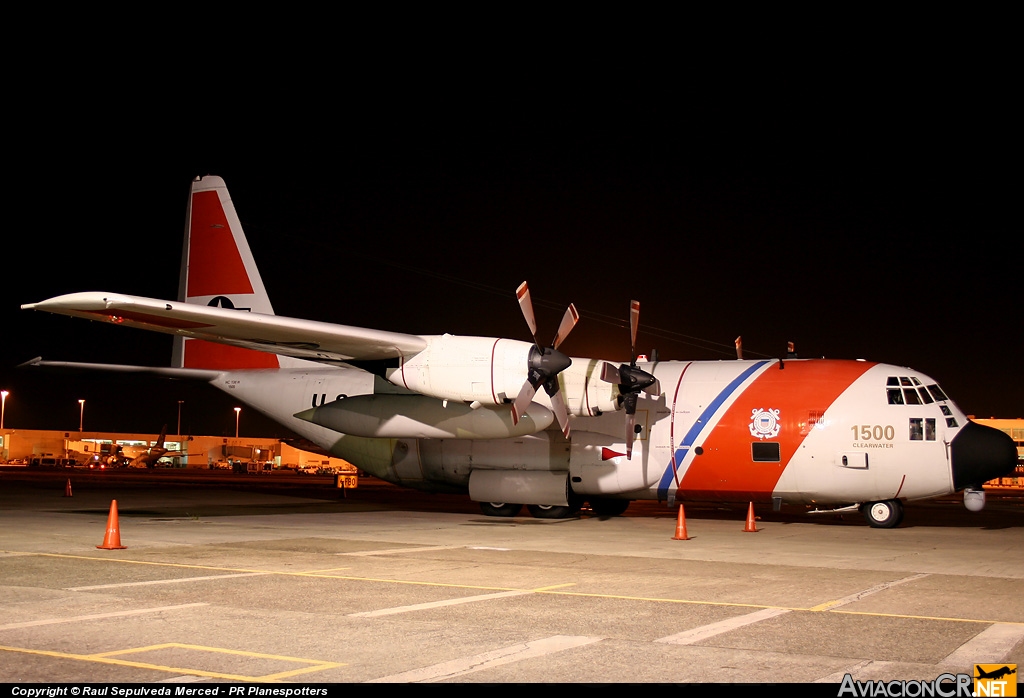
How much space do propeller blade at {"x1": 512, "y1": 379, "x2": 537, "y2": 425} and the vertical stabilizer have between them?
9427 mm

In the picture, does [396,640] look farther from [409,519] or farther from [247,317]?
[409,519]

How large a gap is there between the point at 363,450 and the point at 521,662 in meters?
17.4

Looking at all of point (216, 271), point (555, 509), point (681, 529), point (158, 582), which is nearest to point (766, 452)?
point (681, 529)

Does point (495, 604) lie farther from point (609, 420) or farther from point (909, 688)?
point (609, 420)

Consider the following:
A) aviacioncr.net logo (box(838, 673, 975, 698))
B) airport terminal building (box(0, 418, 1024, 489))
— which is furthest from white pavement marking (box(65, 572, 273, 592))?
airport terminal building (box(0, 418, 1024, 489))

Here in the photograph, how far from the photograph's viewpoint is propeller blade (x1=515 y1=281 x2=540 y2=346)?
1878 centimetres

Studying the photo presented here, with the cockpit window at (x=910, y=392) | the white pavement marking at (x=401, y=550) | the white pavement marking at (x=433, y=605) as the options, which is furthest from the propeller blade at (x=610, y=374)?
the white pavement marking at (x=433, y=605)

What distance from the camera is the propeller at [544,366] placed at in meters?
17.8

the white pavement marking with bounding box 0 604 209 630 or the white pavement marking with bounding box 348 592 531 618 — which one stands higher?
the white pavement marking with bounding box 0 604 209 630

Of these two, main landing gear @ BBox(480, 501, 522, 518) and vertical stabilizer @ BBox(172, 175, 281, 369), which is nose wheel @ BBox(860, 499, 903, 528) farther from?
vertical stabilizer @ BBox(172, 175, 281, 369)

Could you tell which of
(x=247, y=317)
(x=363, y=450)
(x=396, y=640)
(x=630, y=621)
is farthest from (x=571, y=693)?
(x=363, y=450)

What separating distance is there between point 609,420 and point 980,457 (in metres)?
7.82

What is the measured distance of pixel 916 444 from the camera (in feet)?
61.8

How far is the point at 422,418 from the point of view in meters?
19.8
